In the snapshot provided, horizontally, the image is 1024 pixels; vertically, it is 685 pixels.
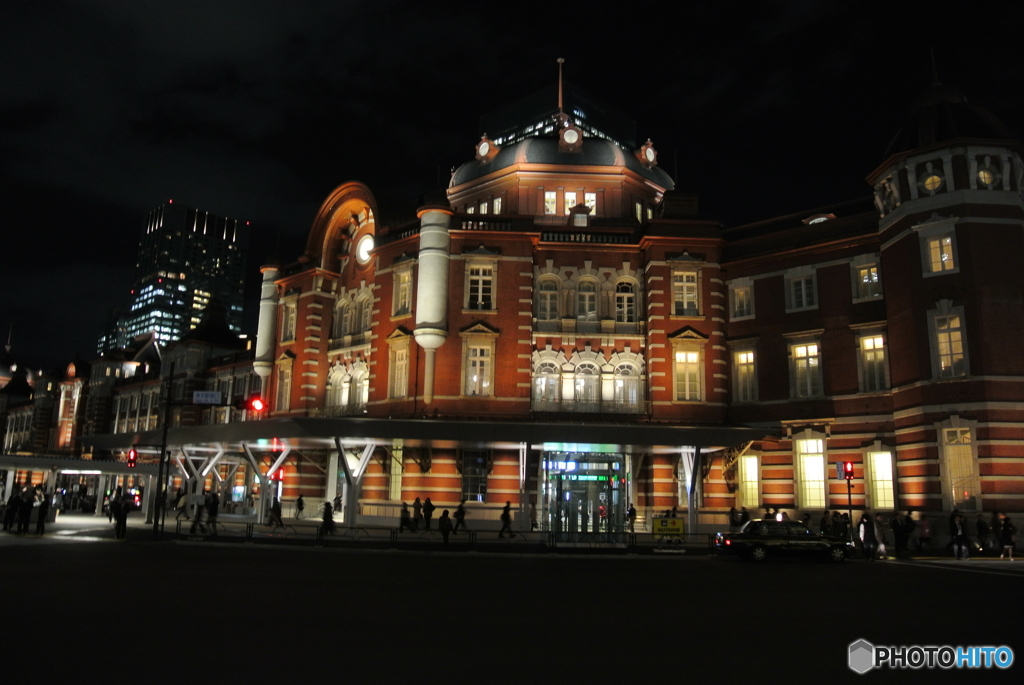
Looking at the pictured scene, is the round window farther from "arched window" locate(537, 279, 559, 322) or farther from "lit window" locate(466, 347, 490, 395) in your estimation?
"arched window" locate(537, 279, 559, 322)

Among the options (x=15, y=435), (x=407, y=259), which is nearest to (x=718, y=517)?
(x=407, y=259)

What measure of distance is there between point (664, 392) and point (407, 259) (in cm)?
1411

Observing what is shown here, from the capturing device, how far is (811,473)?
3469 cm

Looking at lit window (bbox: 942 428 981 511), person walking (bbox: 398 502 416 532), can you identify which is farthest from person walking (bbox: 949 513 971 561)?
person walking (bbox: 398 502 416 532)

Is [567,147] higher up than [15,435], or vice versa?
[567,147]

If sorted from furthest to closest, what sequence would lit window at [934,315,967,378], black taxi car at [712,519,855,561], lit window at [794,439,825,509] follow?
lit window at [794,439,825,509]
lit window at [934,315,967,378]
black taxi car at [712,519,855,561]

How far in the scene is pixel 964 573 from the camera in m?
→ 19.8

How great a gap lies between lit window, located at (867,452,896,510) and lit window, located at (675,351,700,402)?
25.8ft

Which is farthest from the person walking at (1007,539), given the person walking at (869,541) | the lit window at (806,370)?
the lit window at (806,370)

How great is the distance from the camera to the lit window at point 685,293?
37.8 meters

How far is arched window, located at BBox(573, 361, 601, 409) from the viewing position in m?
37.6

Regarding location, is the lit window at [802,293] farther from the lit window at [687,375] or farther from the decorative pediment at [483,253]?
the decorative pediment at [483,253]

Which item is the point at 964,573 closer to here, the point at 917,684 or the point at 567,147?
the point at 917,684

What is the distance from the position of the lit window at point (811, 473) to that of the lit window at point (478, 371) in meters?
14.2
